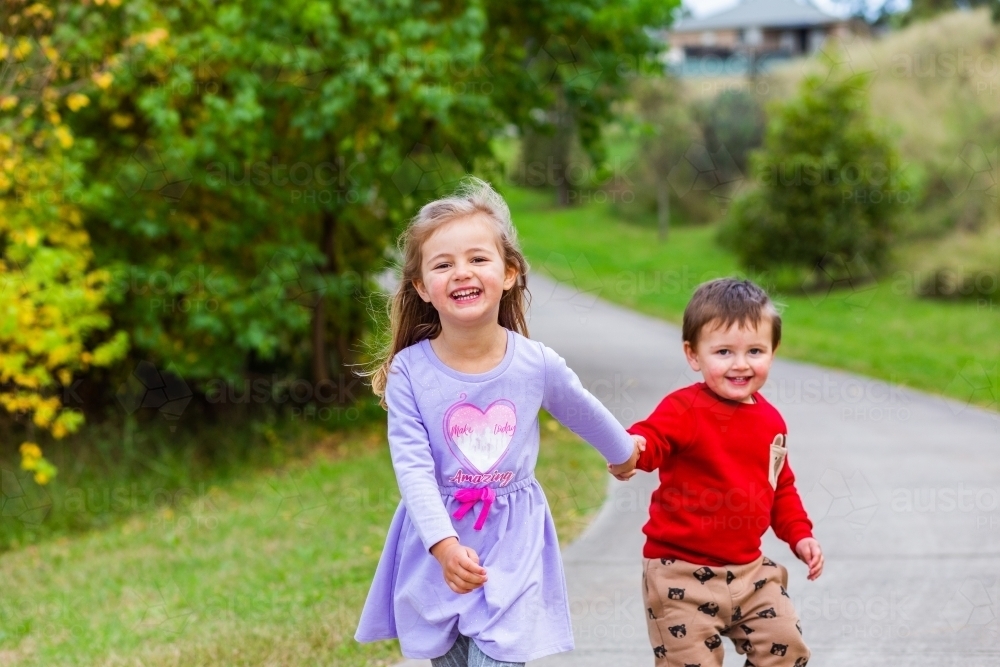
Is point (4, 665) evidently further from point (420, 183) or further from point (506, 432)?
point (420, 183)

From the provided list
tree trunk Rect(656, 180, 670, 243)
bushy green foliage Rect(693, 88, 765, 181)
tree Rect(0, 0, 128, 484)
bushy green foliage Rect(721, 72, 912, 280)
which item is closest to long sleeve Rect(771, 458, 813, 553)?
tree Rect(0, 0, 128, 484)

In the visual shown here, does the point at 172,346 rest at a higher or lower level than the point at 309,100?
lower

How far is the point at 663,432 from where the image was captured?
2.82m

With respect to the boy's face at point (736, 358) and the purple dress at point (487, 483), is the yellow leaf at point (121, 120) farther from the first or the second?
the boy's face at point (736, 358)

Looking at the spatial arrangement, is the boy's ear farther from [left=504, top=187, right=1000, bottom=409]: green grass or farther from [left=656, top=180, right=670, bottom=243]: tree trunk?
[left=656, top=180, right=670, bottom=243]: tree trunk

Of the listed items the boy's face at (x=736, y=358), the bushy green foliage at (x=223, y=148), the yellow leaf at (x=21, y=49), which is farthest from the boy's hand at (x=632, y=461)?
the yellow leaf at (x=21, y=49)

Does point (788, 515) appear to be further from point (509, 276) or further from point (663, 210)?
point (663, 210)

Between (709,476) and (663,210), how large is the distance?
24308mm

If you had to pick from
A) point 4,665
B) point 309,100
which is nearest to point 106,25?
point 309,100

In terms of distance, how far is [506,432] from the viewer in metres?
2.64

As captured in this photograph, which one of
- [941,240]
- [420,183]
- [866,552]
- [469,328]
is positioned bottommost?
[941,240]

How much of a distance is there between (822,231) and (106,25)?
1200 cm

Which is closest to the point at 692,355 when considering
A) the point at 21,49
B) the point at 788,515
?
the point at 788,515

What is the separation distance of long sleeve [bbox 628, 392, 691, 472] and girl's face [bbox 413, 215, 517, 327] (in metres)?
0.50
